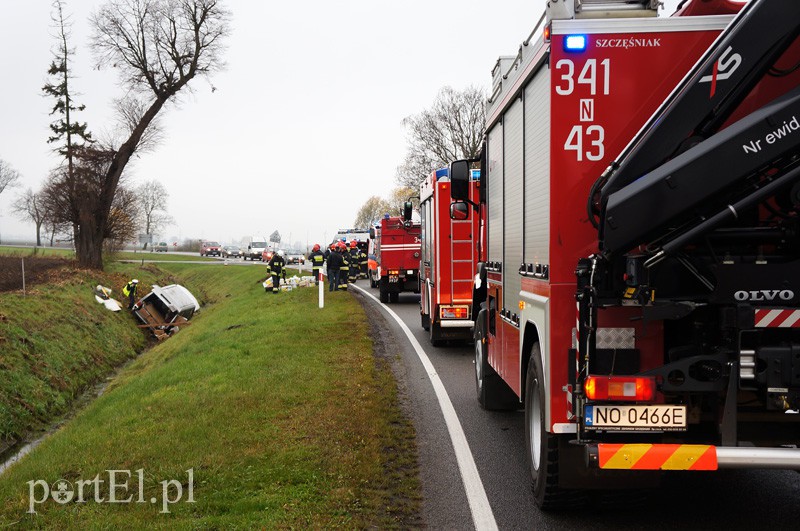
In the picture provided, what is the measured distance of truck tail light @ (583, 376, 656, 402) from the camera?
4.50 metres

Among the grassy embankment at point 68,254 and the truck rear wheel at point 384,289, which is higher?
the grassy embankment at point 68,254

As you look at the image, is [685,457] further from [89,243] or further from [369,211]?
[369,211]

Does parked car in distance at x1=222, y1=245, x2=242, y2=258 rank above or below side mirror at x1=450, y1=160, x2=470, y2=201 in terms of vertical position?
below

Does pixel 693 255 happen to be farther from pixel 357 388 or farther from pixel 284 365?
pixel 284 365

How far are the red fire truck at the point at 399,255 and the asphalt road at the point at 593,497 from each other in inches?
665

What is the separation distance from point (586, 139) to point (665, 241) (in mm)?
902

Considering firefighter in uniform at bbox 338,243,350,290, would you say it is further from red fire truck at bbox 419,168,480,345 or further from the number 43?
the number 43

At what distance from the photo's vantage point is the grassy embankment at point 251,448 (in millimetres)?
5660

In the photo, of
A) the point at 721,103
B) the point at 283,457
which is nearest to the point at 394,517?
the point at 283,457

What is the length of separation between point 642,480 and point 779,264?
1.50 meters

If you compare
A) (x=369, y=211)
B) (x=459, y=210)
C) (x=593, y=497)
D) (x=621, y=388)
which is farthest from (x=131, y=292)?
(x=369, y=211)

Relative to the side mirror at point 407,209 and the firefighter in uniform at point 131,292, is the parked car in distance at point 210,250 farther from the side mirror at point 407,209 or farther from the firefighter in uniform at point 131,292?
the side mirror at point 407,209

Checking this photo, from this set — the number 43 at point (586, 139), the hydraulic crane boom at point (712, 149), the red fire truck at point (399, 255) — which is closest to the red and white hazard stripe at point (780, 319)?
the hydraulic crane boom at point (712, 149)

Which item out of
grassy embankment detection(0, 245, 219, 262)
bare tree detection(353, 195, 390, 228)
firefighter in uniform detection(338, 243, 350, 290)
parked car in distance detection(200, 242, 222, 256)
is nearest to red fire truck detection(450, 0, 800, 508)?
firefighter in uniform detection(338, 243, 350, 290)
